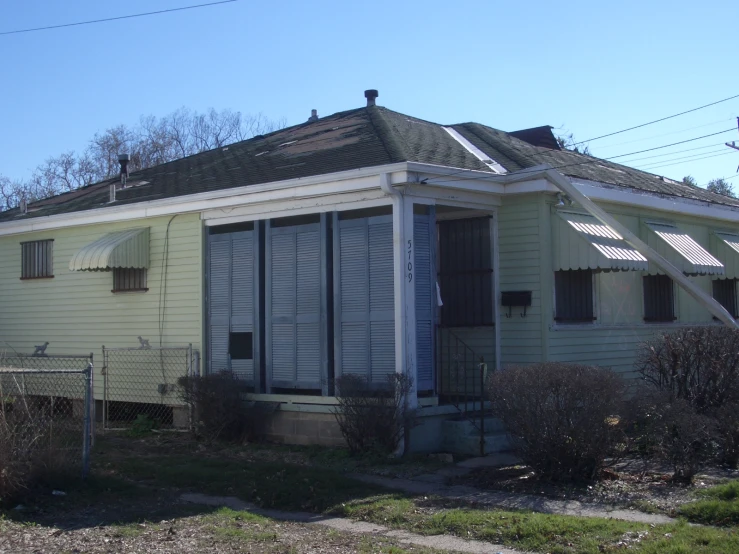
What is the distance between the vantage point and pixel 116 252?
13453 millimetres

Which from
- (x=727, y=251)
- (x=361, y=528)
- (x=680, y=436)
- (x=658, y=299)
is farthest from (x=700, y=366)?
(x=727, y=251)

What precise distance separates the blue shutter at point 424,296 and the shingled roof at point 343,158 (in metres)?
0.92

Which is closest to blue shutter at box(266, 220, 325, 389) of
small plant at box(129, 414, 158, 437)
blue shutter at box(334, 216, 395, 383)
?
blue shutter at box(334, 216, 395, 383)

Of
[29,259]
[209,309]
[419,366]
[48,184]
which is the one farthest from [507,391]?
[48,184]

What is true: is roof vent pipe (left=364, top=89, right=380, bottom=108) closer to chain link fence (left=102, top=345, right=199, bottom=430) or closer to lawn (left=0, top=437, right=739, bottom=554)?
chain link fence (left=102, top=345, right=199, bottom=430)

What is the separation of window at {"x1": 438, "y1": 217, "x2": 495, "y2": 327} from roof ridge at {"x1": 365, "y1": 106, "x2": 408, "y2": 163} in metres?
1.52

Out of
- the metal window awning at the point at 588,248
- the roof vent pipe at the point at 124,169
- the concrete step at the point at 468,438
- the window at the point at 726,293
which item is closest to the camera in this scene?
the concrete step at the point at 468,438

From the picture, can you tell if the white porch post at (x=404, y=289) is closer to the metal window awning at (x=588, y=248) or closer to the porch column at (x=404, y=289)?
the porch column at (x=404, y=289)

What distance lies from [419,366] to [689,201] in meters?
7.00

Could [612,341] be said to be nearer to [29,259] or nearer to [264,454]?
[264,454]

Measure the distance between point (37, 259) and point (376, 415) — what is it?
344 inches

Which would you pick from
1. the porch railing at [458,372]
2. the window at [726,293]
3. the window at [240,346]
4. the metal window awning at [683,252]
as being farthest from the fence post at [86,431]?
the window at [726,293]

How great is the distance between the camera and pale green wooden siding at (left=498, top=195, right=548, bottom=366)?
11797 millimetres

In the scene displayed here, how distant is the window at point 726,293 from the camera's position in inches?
627
